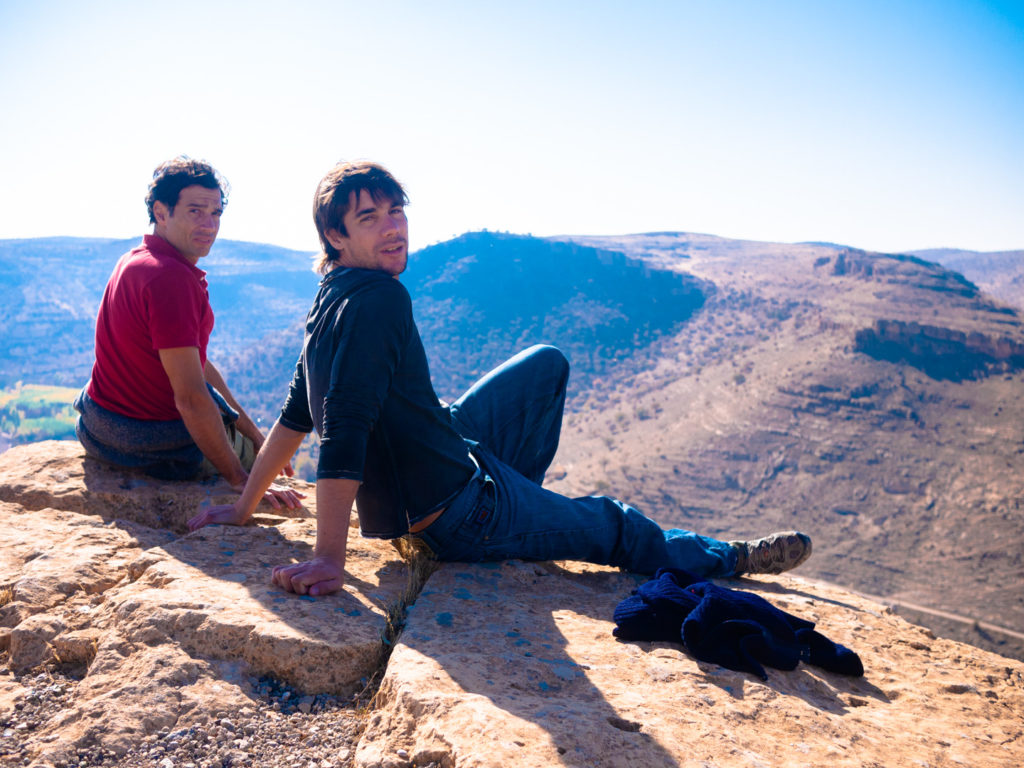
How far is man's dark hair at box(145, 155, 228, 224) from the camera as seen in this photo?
3.55 m

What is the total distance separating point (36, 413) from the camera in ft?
221

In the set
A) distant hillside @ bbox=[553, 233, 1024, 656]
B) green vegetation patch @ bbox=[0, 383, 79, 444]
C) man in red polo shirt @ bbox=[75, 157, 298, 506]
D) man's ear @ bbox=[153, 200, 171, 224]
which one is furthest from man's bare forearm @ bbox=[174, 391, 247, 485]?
green vegetation patch @ bbox=[0, 383, 79, 444]

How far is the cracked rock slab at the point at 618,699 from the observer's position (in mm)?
1696

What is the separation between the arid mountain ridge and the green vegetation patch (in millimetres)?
5220

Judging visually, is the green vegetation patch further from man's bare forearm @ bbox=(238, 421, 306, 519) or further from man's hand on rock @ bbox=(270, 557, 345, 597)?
man's hand on rock @ bbox=(270, 557, 345, 597)

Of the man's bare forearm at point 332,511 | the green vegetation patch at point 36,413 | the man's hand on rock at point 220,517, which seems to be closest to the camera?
the man's bare forearm at point 332,511

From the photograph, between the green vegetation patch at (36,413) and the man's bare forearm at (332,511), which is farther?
the green vegetation patch at (36,413)

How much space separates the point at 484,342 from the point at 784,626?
3186 inches

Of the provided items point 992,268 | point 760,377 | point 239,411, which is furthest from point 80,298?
point 992,268

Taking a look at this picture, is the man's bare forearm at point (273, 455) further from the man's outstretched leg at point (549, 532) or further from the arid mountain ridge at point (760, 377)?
the arid mountain ridge at point (760, 377)

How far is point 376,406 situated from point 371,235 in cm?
61

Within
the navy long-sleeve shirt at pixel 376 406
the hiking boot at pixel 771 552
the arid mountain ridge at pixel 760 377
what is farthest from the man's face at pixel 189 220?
the arid mountain ridge at pixel 760 377

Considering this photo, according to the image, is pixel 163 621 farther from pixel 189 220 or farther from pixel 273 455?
pixel 189 220

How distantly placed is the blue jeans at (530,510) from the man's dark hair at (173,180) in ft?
5.76
